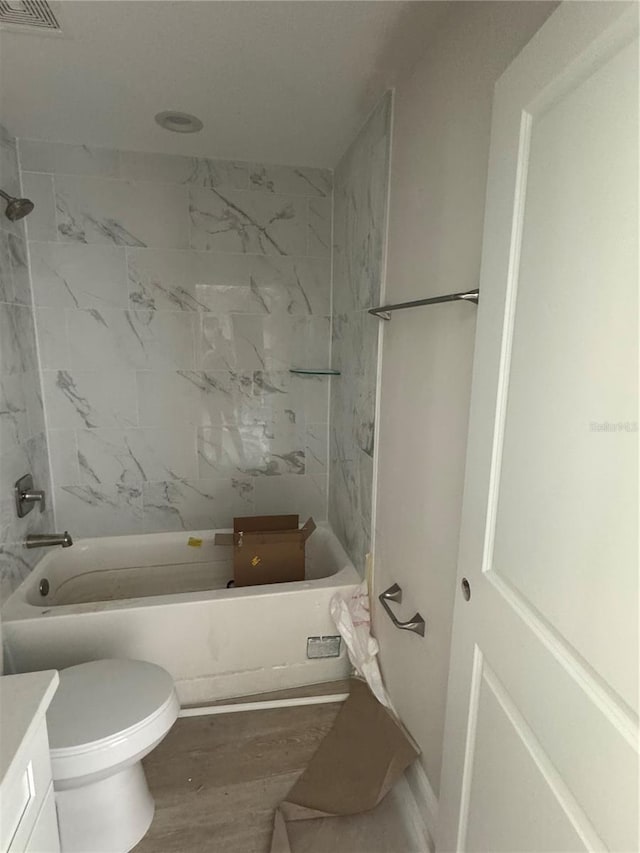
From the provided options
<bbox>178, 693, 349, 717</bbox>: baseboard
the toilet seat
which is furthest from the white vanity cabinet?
<bbox>178, 693, 349, 717</bbox>: baseboard

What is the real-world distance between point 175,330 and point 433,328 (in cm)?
152

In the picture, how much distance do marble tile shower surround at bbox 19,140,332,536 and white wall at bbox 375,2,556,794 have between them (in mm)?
928

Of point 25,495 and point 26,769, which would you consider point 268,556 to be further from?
point 26,769

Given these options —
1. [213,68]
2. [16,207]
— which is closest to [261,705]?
[16,207]

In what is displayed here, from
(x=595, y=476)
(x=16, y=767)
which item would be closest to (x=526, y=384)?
(x=595, y=476)

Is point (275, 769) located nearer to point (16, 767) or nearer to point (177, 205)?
point (16, 767)

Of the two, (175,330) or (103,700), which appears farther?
(175,330)

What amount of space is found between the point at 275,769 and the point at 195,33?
94.0 inches

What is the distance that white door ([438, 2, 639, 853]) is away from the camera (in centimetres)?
65

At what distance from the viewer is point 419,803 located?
152cm

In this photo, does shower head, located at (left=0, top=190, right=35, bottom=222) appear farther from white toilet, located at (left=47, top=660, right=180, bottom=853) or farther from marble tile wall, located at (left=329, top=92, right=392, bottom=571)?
white toilet, located at (left=47, top=660, right=180, bottom=853)

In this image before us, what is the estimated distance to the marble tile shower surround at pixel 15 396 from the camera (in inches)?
76.6

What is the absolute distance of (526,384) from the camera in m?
0.87

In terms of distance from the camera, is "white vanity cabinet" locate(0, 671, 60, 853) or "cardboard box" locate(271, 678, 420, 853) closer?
"white vanity cabinet" locate(0, 671, 60, 853)
